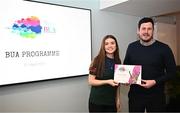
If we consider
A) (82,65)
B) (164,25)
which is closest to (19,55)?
(82,65)

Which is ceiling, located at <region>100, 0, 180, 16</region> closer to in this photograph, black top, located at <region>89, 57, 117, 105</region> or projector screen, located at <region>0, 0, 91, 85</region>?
projector screen, located at <region>0, 0, 91, 85</region>

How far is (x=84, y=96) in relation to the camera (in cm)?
278

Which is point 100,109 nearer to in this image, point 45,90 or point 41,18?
point 45,90

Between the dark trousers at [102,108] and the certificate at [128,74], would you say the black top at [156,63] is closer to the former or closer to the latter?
the certificate at [128,74]

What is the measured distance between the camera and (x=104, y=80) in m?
1.87

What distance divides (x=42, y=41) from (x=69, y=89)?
0.76 meters

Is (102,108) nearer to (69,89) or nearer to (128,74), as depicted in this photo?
(128,74)

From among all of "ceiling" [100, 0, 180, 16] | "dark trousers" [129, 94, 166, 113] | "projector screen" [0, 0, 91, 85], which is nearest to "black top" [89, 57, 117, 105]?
"dark trousers" [129, 94, 166, 113]

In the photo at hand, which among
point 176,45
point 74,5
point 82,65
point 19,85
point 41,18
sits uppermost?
point 74,5

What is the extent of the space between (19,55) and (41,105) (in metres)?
0.68

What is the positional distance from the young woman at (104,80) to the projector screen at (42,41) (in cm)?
62

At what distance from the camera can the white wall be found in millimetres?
2115

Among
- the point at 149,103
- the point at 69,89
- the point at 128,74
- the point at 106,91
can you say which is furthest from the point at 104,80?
the point at 69,89

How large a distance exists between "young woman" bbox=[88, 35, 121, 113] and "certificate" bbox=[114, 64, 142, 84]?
0.06 metres
